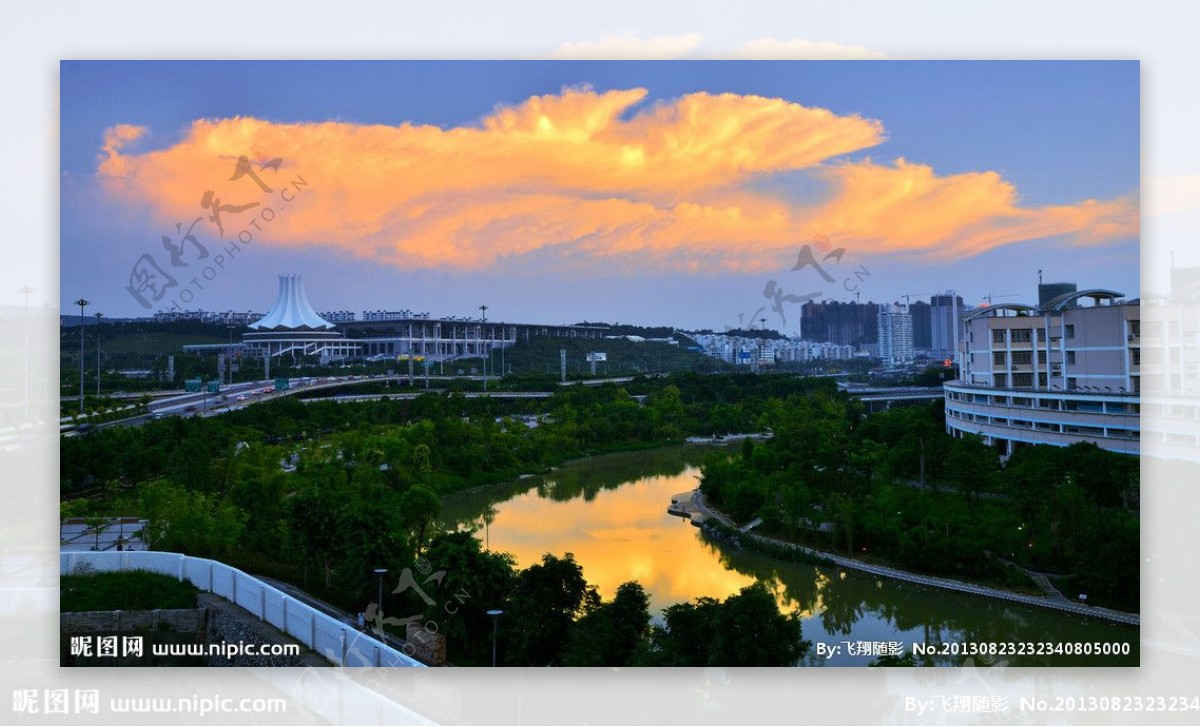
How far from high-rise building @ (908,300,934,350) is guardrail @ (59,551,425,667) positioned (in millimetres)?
4092

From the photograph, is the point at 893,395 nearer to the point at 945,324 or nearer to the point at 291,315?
the point at 945,324

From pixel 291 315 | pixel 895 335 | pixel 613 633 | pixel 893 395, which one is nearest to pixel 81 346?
pixel 291 315

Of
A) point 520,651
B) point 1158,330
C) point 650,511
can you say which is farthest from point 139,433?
point 1158,330

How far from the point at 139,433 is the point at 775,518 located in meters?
3.84

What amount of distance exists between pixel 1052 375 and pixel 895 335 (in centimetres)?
140

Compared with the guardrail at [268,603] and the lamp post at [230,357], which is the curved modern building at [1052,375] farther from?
the lamp post at [230,357]

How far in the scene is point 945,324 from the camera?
676 cm

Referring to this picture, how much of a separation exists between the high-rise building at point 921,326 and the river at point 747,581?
205 centimetres

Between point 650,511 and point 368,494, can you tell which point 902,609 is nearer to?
point 650,511

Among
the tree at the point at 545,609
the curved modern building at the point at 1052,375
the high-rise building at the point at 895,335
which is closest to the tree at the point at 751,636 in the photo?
the tree at the point at 545,609

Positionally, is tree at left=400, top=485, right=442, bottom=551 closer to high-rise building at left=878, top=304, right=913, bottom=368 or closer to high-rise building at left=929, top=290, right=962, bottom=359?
high-rise building at left=878, top=304, right=913, bottom=368

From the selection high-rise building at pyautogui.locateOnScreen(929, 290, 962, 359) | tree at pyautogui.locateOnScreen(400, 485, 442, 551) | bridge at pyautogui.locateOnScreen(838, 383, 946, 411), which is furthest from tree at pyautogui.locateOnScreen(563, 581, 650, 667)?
bridge at pyautogui.locateOnScreen(838, 383, 946, 411)

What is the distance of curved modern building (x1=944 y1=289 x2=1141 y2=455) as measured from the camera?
446 centimetres

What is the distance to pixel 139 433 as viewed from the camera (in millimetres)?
5504
